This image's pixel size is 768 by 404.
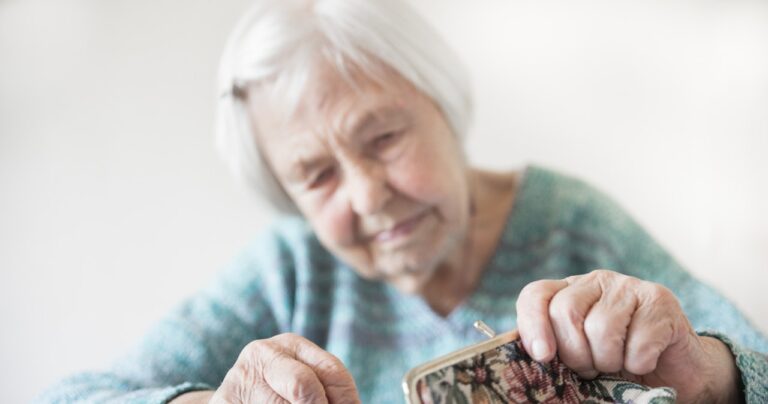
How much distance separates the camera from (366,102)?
0.83 meters

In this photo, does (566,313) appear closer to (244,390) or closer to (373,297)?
(244,390)

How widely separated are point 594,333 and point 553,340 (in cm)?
3

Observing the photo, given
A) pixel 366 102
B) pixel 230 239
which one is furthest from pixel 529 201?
pixel 230 239

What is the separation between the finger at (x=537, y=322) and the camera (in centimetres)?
51

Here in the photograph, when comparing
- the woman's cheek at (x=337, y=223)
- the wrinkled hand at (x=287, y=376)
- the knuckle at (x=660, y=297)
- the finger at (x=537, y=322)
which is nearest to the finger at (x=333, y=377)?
the wrinkled hand at (x=287, y=376)

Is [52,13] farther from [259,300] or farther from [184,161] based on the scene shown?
[259,300]

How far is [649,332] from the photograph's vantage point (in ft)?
1.70

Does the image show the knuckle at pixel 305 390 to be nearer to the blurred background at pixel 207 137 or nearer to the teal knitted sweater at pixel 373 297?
the teal knitted sweater at pixel 373 297

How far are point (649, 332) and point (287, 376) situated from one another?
0.29m

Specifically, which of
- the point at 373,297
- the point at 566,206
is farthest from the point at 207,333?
the point at 566,206

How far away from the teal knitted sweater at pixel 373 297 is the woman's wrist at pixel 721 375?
0.88 feet

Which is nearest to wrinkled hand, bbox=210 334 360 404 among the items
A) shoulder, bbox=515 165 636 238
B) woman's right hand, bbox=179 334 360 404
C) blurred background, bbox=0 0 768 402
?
woman's right hand, bbox=179 334 360 404

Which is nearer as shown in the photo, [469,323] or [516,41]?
[469,323]

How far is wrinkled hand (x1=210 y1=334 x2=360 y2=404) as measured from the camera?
50cm
